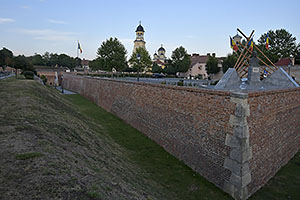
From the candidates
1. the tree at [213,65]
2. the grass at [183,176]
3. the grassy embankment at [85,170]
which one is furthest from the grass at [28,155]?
the tree at [213,65]

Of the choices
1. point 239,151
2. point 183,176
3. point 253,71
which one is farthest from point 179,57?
point 239,151

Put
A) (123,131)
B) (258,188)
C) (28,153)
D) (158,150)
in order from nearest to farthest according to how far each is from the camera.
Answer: (28,153) → (258,188) → (158,150) → (123,131)

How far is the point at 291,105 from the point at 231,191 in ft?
20.1

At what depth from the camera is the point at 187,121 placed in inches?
352

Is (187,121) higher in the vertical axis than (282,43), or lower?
lower

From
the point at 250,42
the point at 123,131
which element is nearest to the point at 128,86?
the point at 123,131

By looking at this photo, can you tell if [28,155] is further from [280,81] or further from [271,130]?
[280,81]

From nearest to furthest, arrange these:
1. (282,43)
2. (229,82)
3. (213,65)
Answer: (229,82) → (213,65) → (282,43)

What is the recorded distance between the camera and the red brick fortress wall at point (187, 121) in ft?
24.0

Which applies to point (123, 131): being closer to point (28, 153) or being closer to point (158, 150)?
point (158, 150)

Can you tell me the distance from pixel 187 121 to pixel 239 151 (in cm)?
280

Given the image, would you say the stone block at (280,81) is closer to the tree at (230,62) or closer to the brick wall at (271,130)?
the brick wall at (271,130)

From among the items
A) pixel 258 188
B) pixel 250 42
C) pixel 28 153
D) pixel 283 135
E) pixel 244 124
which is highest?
pixel 250 42

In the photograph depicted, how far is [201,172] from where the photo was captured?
8.04 metres
